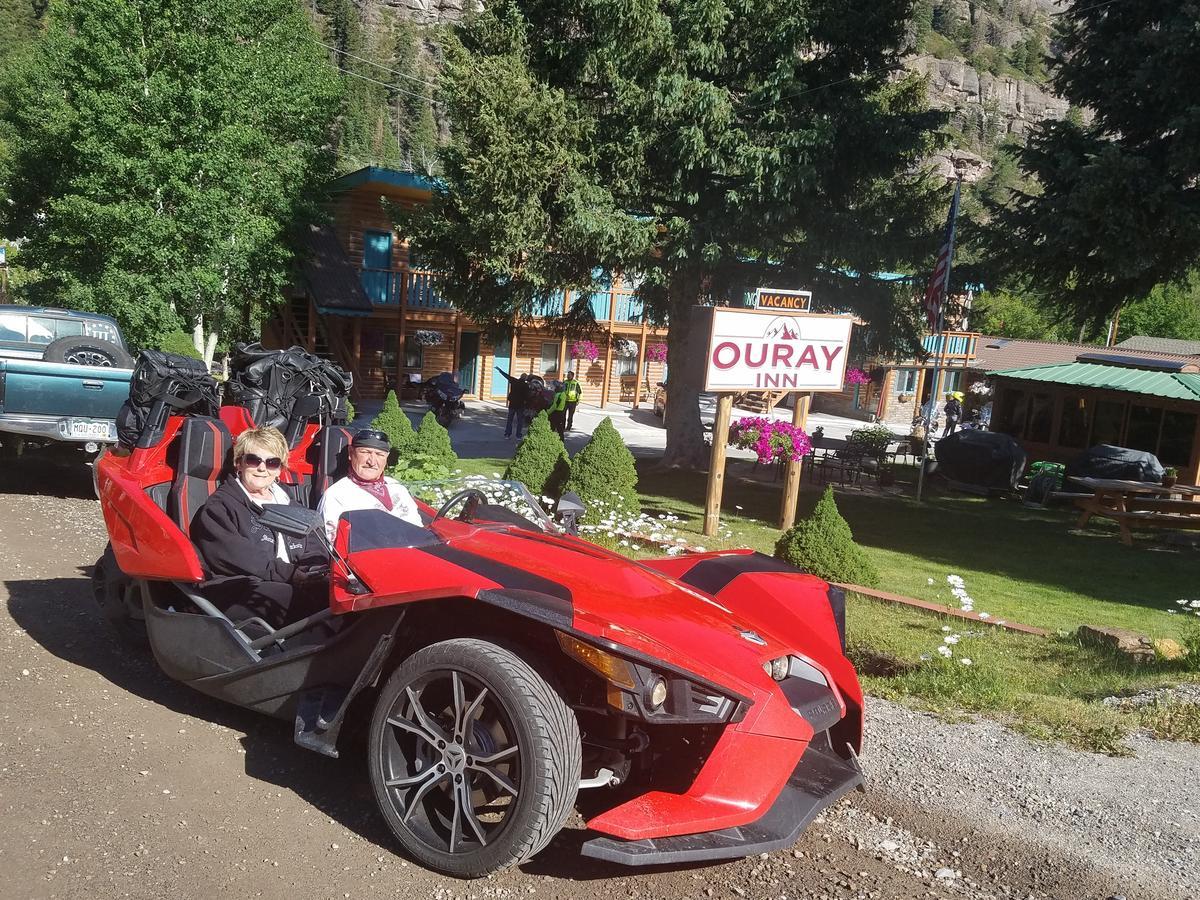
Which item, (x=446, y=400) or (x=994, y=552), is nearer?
(x=994, y=552)

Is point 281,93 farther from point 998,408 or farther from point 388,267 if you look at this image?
point 998,408

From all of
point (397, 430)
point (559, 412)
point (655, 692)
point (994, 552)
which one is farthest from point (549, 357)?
point (655, 692)

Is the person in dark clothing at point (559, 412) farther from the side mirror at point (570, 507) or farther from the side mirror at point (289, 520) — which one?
the side mirror at point (289, 520)

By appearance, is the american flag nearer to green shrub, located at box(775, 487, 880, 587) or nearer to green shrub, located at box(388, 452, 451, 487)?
green shrub, located at box(775, 487, 880, 587)

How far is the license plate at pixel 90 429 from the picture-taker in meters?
11.0

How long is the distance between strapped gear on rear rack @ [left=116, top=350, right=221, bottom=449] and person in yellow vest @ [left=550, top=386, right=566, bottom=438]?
13.7 metres

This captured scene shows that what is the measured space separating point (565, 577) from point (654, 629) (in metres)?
0.58

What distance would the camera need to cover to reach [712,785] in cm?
352

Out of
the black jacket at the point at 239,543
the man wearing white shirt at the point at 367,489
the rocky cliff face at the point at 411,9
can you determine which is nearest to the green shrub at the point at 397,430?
the man wearing white shirt at the point at 367,489

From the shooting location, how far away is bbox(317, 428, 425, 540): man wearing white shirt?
545 cm

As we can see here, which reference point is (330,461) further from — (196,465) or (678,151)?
(678,151)

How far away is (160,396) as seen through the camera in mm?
6547

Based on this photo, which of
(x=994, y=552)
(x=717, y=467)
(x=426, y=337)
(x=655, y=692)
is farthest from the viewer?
(x=426, y=337)

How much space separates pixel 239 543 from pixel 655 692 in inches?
99.9
